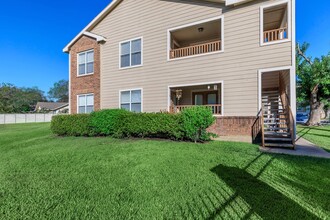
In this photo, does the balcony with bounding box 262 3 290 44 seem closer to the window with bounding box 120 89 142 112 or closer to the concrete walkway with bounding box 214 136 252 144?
the concrete walkway with bounding box 214 136 252 144

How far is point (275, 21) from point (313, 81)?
34.2ft

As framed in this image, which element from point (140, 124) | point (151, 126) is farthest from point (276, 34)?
point (140, 124)

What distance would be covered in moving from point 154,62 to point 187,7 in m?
3.57

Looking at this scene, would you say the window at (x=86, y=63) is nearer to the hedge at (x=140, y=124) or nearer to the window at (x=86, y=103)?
the window at (x=86, y=103)

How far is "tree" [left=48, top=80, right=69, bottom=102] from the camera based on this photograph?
295ft

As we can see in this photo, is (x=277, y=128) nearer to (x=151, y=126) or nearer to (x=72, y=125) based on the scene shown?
(x=151, y=126)

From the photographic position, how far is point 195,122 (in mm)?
7184

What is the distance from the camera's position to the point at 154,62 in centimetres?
1091

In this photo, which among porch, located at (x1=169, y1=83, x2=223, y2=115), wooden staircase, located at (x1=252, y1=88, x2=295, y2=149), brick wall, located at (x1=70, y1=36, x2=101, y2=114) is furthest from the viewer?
brick wall, located at (x1=70, y1=36, x2=101, y2=114)

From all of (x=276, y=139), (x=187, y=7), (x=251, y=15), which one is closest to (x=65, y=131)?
(x=187, y=7)

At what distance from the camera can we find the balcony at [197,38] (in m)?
9.83

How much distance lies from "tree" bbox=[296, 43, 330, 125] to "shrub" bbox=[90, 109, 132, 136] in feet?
60.1

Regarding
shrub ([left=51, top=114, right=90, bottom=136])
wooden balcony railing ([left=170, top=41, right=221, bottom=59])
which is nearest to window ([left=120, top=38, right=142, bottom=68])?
wooden balcony railing ([left=170, top=41, right=221, bottom=59])

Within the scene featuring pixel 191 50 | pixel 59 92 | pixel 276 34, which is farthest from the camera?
pixel 59 92
